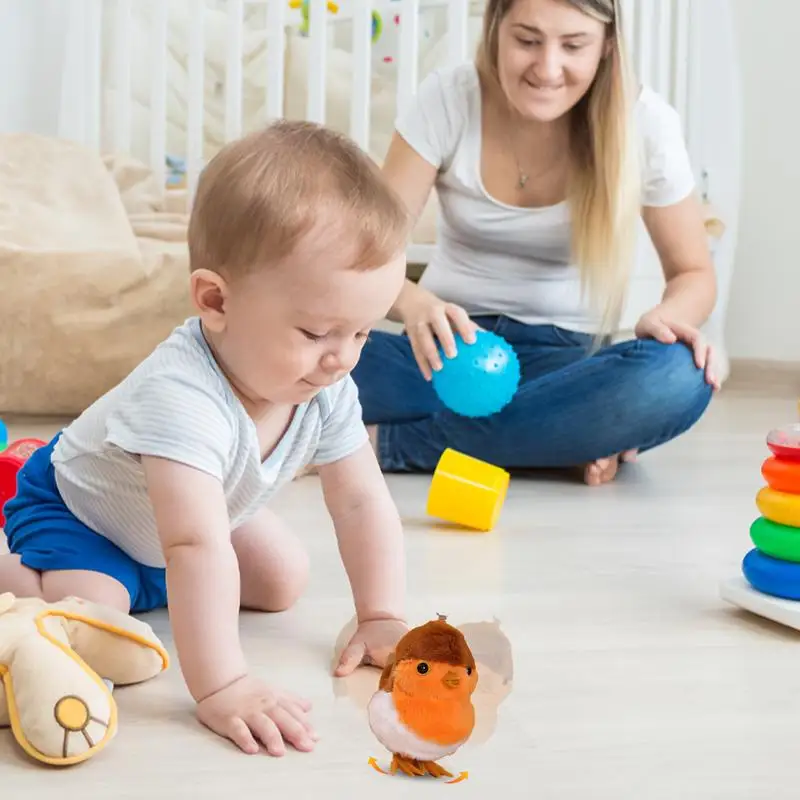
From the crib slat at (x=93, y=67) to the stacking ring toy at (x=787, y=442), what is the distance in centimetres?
176

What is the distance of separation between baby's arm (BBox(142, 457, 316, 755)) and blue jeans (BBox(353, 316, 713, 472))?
81 cm

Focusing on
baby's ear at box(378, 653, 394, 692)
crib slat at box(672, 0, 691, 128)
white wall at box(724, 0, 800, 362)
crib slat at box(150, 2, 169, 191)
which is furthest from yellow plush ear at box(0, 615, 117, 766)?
white wall at box(724, 0, 800, 362)

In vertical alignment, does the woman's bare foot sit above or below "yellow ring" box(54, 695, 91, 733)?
below

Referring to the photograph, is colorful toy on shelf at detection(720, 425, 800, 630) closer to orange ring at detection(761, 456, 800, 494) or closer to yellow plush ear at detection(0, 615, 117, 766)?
orange ring at detection(761, 456, 800, 494)

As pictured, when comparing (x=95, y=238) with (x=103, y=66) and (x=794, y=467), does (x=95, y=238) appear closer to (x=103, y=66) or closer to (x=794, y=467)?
(x=103, y=66)

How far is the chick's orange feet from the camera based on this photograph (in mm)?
562

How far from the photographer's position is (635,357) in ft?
4.85

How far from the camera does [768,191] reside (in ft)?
8.45

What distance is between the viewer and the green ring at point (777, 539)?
0.93m

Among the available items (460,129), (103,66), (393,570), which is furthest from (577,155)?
(103,66)

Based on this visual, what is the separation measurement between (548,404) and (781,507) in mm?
601

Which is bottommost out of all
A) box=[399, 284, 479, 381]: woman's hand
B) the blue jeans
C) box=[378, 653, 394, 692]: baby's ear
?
the blue jeans

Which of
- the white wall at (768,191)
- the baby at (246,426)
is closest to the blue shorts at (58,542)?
the baby at (246,426)

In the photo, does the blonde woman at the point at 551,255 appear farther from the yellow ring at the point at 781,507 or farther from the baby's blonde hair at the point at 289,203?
the baby's blonde hair at the point at 289,203
